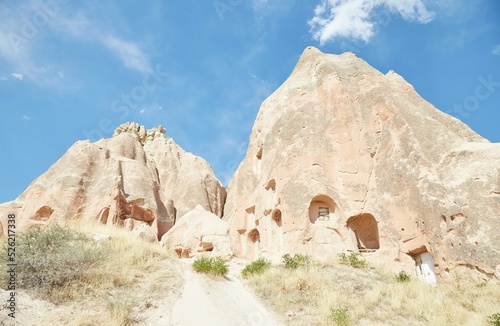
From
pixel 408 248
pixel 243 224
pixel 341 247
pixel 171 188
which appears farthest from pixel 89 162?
pixel 408 248

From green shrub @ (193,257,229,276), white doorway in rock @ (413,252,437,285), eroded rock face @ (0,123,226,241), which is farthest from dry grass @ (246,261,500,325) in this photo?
eroded rock face @ (0,123,226,241)

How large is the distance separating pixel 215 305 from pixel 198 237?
518 inches

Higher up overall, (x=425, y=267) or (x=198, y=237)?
(x=198, y=237)

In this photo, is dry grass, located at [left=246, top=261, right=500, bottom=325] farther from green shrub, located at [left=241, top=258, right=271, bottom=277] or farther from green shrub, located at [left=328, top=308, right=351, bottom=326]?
green shrub, located at [left=241, top=258, right=271, bottom=277]

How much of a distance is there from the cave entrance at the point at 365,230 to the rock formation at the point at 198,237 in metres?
7.20

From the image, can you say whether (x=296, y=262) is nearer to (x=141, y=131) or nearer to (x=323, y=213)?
(x=323, y=213)

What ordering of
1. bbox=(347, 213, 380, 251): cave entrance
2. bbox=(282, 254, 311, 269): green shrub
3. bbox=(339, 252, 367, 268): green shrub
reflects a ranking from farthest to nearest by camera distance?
1. bbox=(347, 213, 380, 251): cave entrance
2. bbox=(339, 252, 367, 268): green shrub
3. bbox=(282, 254, 311, 269): green shrub

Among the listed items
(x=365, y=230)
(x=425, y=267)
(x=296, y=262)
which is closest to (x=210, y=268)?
(x=296, y=262)

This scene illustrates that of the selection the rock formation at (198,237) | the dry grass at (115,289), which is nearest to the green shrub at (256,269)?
the dry grass at (115,289)

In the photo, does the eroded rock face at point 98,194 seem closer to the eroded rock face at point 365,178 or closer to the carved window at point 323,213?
the eroded rock face at point 365,178

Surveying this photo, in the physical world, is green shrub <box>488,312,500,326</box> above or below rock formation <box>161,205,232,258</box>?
below

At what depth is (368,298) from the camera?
32.0 ft

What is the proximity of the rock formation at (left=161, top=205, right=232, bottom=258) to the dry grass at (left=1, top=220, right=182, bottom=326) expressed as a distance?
9.16 meters

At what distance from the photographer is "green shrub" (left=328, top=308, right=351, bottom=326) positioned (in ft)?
26.6
